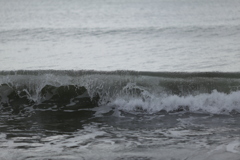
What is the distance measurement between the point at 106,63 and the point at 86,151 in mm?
8517

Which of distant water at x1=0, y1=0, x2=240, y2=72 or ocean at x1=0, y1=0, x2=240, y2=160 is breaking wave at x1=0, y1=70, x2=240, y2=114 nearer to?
ocean at x1=0, y1=0, x2=240, y2=160

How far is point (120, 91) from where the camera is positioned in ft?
33.1

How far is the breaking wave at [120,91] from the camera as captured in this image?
9242 mm

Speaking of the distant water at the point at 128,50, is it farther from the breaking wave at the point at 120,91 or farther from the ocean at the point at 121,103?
the breaking wave at the point at 120,91

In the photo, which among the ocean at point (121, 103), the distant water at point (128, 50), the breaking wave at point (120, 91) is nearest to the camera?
the ocean at point (121, 103)

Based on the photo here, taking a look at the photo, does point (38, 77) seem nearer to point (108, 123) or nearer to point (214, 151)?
point (108, 123)

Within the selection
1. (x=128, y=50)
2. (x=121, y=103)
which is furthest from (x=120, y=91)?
(x=128, y=50)

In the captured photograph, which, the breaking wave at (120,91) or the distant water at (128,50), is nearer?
the breaking wave at (120,91)

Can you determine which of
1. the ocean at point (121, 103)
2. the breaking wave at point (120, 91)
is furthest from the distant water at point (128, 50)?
the breaking wave at point (120, 91)

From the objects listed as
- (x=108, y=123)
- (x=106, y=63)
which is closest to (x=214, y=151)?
(x=108, y=123)

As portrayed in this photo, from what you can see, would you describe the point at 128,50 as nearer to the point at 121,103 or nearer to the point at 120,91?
the point at 120,91

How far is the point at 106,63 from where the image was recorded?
14.5m

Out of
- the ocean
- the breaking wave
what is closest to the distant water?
the ocean

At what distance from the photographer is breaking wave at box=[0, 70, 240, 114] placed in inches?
364
